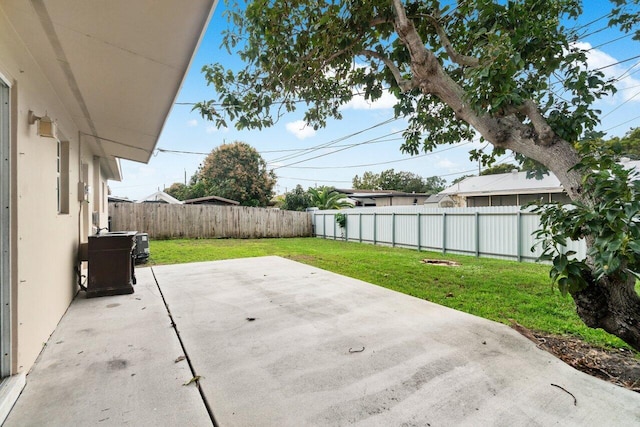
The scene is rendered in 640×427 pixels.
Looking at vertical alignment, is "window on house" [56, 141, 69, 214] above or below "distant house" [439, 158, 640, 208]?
below

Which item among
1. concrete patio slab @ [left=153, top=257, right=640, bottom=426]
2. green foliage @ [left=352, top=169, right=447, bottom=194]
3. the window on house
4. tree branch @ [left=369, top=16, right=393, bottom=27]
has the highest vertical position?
green foliage @ [left=352, top=169, right=447, bottom=194]

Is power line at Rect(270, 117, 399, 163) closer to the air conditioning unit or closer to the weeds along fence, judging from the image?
the weeds along fence

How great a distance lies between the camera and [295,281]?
5719 millimetres

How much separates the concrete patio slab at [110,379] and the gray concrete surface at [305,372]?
0.01 metres

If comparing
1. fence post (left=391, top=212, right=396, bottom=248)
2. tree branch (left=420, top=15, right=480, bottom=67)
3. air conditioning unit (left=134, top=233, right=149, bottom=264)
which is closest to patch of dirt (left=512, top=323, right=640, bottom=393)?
tree branch (left=420, top=15, right=480, bottom=67)

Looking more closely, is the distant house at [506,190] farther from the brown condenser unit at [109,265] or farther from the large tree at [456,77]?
the brown condenser unit at [109,265]

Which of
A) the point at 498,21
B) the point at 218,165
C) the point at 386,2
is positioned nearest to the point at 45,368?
the point at 386,2

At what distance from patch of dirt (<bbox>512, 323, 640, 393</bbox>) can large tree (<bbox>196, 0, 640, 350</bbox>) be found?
10.8 inches

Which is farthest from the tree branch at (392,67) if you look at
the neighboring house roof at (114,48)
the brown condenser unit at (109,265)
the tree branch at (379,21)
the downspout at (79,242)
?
the downspout at (79,242)

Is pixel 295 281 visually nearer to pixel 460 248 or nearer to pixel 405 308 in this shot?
pixel 405 308

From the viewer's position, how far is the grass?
3693 millimetres

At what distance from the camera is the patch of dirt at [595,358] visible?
2404mm

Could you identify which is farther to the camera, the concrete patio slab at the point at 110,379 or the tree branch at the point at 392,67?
the tree branch at the point at 392,67

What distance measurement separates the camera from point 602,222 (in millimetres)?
2010
